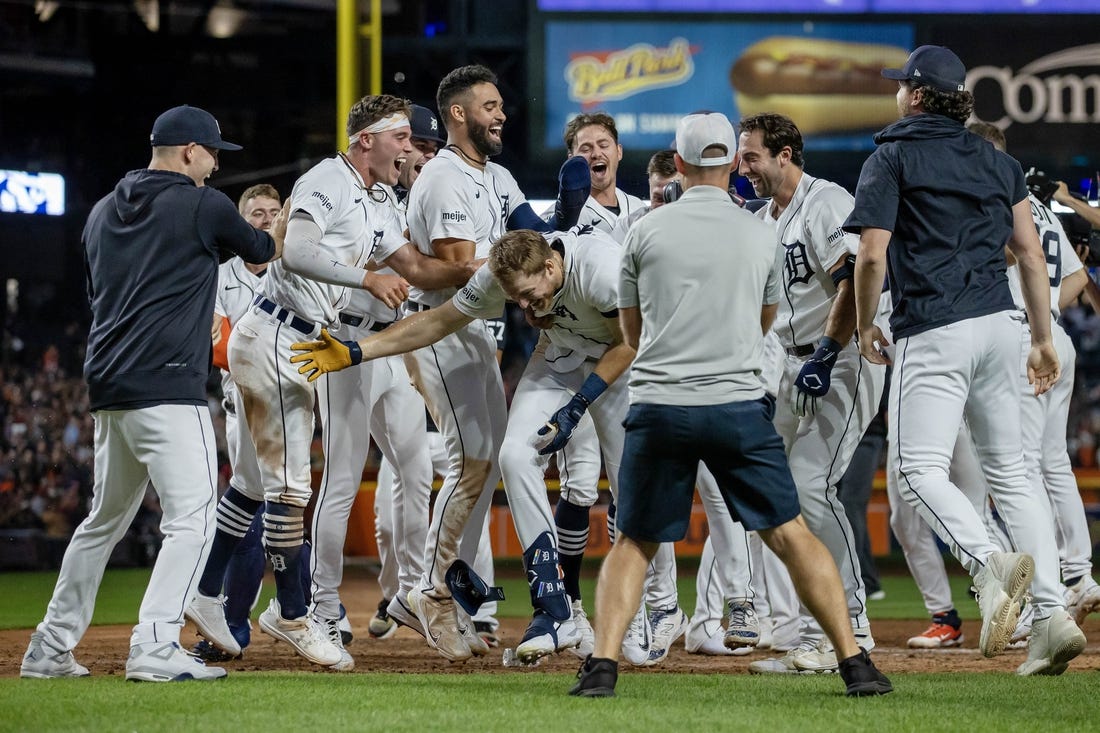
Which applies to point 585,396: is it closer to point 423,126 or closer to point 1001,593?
point 1001,593

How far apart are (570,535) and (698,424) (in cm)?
208

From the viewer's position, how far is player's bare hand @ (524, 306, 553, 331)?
5.73m

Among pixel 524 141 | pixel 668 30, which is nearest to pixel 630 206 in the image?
pixel 668 30

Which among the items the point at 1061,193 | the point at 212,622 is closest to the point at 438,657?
the point at 212,622

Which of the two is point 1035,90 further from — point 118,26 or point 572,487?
point 118,26

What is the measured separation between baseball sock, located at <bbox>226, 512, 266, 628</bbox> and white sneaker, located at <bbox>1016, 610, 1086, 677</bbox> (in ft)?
11.6

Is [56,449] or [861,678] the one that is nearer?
[861,678]

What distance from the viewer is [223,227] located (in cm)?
534

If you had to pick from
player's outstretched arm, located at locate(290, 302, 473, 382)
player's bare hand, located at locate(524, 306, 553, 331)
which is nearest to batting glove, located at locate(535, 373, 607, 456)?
player's bare hand, located at locate(524, 306, 553, 331)

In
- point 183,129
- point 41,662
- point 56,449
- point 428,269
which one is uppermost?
point 183,129

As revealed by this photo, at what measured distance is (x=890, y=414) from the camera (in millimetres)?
5496

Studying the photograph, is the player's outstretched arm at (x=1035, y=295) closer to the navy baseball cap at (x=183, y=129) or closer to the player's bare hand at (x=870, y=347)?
the player's bare hand at (x=870, y=347)

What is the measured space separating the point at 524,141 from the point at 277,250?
13.6 m

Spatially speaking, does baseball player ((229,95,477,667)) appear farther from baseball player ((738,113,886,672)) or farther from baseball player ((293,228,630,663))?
baseball player ((738,113,886,672))
